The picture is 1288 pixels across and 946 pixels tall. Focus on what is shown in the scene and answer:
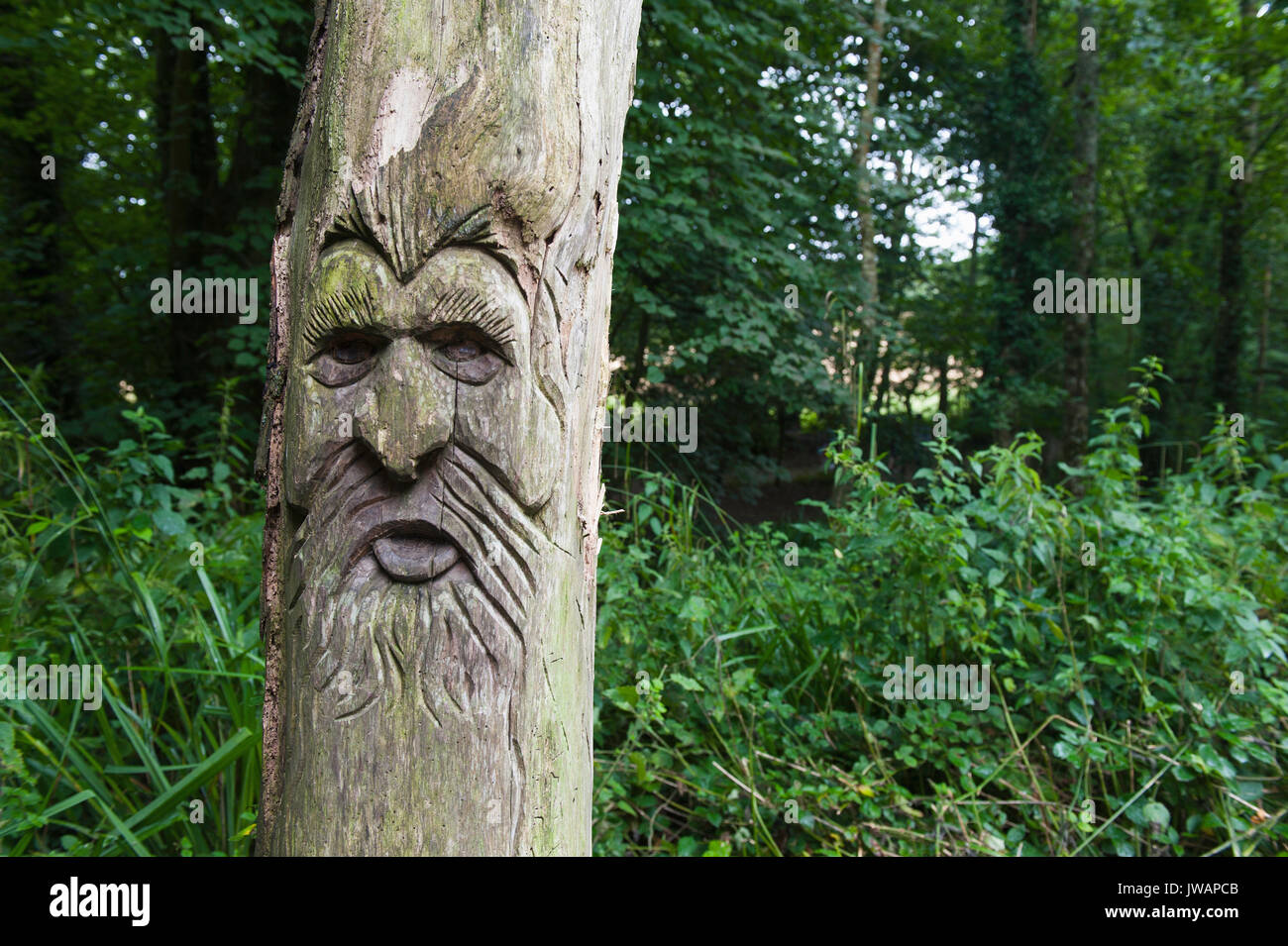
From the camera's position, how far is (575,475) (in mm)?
1864

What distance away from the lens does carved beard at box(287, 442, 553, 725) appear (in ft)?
5.30

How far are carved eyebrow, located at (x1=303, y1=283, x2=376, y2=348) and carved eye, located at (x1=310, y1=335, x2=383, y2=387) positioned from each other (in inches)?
1.3

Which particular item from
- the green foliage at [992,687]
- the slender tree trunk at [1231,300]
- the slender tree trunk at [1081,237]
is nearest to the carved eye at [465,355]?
the green foliage at [992,687]

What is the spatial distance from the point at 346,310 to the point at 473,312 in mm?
250

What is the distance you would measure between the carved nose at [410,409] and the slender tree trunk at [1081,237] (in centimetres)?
1099

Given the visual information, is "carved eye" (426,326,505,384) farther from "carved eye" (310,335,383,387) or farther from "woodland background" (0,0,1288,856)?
"woodland background" (0,0,1288,856)

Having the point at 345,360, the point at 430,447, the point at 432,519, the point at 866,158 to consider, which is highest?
the point at 866,158

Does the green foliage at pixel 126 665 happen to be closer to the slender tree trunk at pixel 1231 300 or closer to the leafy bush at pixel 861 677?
the leafy bush at pixel 861 677

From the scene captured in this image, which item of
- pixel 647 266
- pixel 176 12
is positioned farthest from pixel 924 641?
pixel 176 12

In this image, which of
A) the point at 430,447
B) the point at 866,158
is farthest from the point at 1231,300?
the point at 430,447

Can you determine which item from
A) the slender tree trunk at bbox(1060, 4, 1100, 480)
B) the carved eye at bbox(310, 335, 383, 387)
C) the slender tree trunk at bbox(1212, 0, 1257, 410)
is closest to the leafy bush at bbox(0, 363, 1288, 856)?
the carved eye at bbox(310, 335, 383, 387)

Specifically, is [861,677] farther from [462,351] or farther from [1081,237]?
[1081,237]

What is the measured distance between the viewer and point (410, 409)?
1.63m

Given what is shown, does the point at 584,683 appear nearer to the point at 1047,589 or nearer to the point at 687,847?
the point at 687,847
